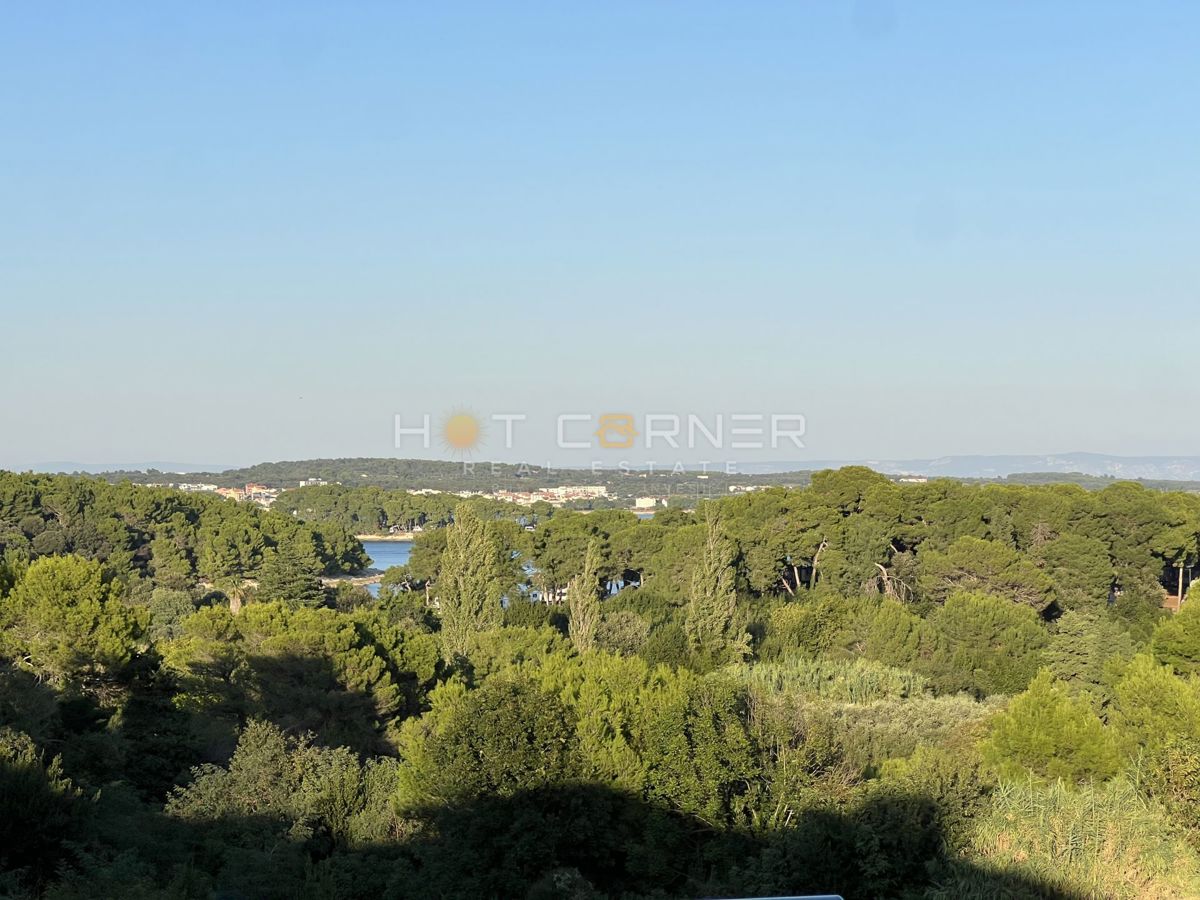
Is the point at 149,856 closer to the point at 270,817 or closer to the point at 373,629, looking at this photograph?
the point at 270,817

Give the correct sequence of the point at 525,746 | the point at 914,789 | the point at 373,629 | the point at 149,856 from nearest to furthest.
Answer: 1. the point at 914,789
2. the point at 149,856
3. the point at 525,746
4. the point at 373,629

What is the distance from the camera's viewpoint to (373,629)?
25.2 metres

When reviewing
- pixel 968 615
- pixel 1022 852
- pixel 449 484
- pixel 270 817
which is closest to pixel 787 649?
pixel 968 615

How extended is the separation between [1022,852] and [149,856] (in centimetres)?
1033

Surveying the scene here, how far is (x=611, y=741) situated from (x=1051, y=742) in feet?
21.4

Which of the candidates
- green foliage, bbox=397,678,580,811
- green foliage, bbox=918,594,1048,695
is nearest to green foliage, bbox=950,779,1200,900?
green foliage, bbox=397,678,580,811

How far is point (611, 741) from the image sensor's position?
55.6 ft

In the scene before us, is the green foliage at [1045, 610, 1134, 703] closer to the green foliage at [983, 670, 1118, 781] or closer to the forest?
the forest

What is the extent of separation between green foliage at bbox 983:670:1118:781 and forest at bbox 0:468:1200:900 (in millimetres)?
37

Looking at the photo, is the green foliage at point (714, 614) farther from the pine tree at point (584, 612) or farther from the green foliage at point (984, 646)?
the green foliage at point (984, 646)

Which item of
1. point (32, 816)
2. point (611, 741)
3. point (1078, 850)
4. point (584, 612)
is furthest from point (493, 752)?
point (584, 612)

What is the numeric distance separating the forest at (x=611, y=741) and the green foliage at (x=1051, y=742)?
0.04m

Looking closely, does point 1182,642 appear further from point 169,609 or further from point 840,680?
point 169,609

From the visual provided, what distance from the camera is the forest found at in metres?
13.1
